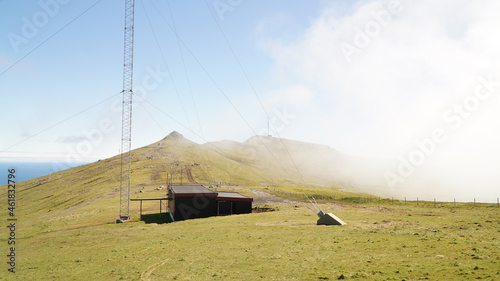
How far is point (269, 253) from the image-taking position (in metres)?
24.9

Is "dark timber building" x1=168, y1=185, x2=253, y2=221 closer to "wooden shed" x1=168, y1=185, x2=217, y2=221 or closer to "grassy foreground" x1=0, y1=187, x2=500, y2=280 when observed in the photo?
"wooden shed" x1=168, y1=185, x2=217, y2=221

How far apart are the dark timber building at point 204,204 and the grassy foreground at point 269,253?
9.62m

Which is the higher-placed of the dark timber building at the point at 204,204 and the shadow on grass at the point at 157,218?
the dark timber building at the point at 204,204

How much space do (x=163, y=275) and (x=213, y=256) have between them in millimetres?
5559

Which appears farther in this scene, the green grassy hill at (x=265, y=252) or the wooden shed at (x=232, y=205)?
the wooden shed at (x=232, y=205)

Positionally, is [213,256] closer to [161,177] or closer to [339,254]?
[339,254]

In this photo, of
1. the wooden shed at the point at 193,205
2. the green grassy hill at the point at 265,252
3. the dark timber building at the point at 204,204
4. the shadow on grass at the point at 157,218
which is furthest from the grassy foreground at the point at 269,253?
the shadow on grass at the point at 157,218

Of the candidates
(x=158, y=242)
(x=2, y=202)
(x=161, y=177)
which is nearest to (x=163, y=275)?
(x=158, y=242)

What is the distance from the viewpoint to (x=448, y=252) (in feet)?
70.8

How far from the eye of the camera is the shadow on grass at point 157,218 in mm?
51188

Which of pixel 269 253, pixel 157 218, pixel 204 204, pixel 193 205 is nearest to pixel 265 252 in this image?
pixel 269 253

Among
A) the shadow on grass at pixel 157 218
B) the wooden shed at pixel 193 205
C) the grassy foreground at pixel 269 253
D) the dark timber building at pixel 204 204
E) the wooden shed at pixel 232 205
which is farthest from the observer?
the wooden shed at pixel 232 205

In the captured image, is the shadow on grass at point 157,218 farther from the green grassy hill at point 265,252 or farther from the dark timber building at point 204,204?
the green grassy hill at point 265,252

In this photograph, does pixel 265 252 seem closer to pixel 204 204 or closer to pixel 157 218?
pixel 204 204
